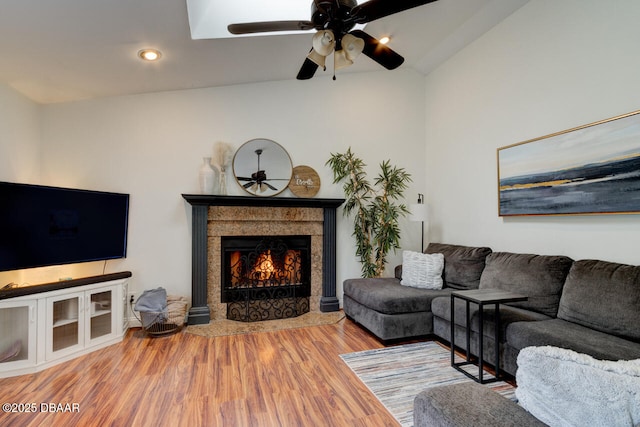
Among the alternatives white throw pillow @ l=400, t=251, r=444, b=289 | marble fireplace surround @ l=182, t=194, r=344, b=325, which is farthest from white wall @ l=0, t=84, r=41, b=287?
white throw pillow @ l=400, t=251, r=444, b=289

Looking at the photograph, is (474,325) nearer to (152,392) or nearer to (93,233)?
(152,392)

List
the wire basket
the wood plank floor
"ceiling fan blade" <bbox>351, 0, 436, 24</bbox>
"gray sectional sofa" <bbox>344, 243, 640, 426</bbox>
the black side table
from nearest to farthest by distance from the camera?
"gray sectional sofa" <bbox>344, 243, 640, 426</bbox>
"ceiling fan blade" <bbox>351, 0, 436, 24</bbox>
the wood plank floor
the black side table
the wire basket

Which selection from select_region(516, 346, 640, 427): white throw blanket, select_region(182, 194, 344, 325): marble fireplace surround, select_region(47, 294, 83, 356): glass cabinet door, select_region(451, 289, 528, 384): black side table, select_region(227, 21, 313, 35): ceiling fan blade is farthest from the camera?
select_region(182, 194, 344, 325): marble fireplace surround

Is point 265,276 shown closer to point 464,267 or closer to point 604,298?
point 464,267

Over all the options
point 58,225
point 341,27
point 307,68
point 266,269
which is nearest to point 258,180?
point 266,269

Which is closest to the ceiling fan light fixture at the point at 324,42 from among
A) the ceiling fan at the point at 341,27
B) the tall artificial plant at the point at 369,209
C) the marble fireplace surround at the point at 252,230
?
the ceiling fan at the point at 341,27

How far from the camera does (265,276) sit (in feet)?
13.7

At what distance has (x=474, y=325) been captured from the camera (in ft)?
8.95

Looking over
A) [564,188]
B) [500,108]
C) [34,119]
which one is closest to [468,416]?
[564,188]

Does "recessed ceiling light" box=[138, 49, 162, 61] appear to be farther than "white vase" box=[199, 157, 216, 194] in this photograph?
No

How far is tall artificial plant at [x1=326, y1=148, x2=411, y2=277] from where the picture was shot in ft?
14.2

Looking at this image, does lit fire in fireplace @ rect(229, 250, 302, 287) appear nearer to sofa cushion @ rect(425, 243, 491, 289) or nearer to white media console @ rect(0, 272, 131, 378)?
white media console @ rect(0, 272, 131, 378)

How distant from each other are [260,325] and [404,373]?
1785mm

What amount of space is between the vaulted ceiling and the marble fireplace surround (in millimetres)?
1372
